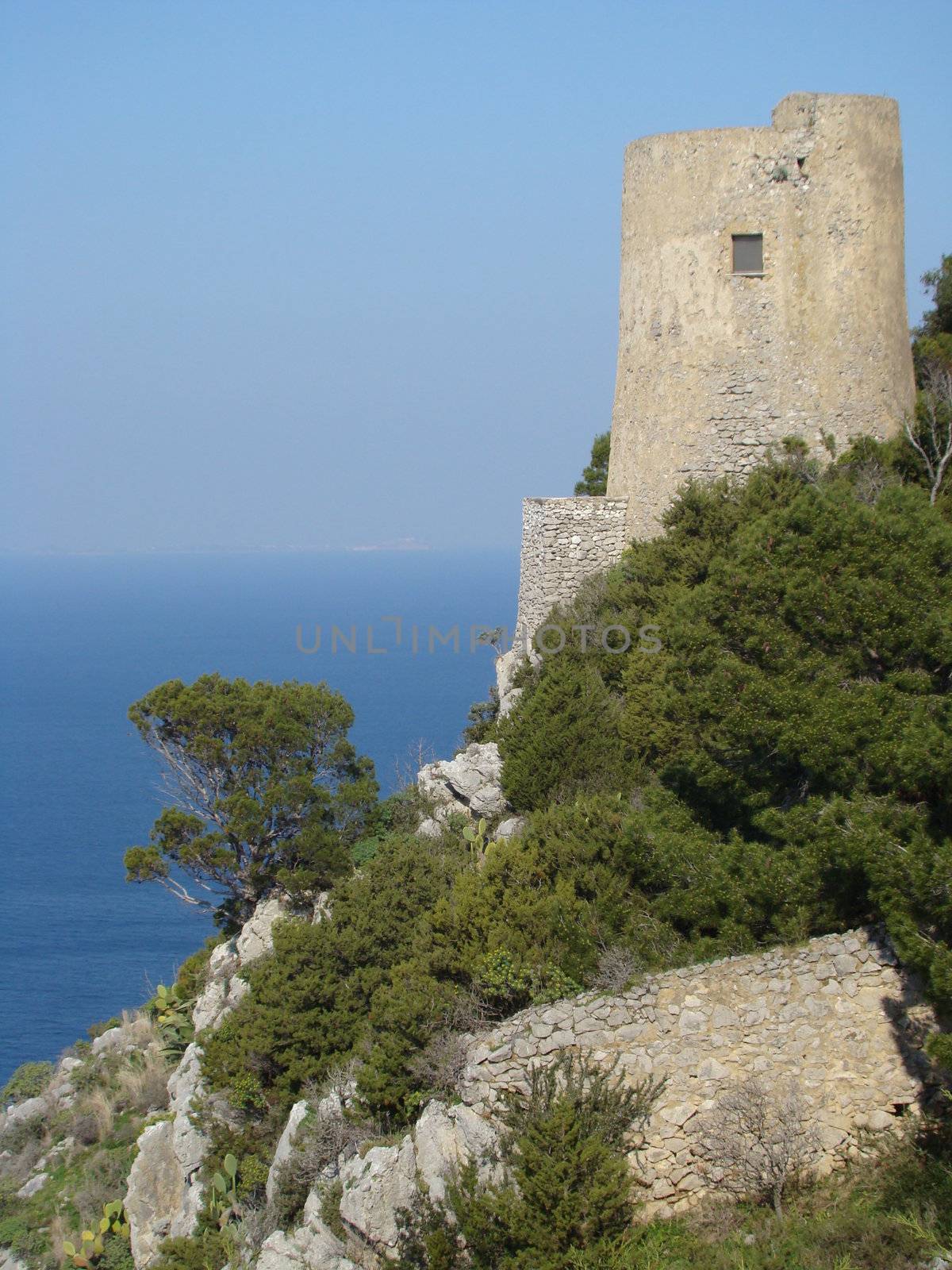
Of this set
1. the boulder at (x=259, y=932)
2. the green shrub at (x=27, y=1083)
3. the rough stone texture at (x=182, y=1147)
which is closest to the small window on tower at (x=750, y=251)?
the rough stone texture at (x=182, y=1147)

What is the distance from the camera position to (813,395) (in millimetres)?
16469

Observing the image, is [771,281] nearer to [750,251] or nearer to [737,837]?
[750,251]

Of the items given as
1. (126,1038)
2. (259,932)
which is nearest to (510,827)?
(259,932)

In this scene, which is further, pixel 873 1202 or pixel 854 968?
pixel 854 968

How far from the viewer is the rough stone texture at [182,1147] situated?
1395 cm

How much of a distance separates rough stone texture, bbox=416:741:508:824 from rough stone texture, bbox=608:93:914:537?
459 centimetres

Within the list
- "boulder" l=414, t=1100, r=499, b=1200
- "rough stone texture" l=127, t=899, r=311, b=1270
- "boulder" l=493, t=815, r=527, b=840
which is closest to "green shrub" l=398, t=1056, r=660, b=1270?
"boulder" l=414, t=1100, r=499, b=1200

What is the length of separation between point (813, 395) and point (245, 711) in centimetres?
942

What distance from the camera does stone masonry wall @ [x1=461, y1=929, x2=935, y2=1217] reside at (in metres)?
8.94

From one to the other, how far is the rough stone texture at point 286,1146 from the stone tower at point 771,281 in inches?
369

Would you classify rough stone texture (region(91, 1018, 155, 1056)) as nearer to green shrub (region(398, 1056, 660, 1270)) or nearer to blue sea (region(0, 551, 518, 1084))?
blue sea (region(0, 551, 518, 1084))

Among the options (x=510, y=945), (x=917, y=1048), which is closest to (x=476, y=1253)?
(x=510, y=945)

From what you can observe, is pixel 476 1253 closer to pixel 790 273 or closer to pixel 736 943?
pixel 736 943

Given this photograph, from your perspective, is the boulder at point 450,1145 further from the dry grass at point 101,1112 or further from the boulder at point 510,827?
the dry grass at point 101,1112
